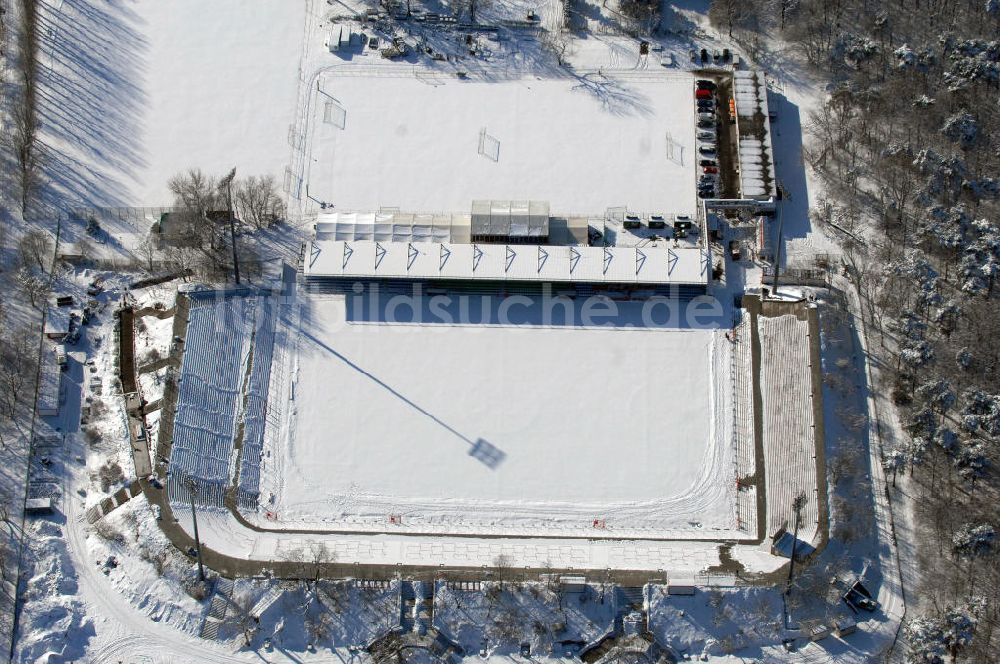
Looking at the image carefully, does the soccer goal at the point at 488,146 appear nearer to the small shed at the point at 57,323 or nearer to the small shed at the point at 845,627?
the small shed at the point at 57,323

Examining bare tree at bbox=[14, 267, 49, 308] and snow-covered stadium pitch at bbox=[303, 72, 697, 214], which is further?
snow-covered stadium pitch at bbox=[303, 72, 697, 214]

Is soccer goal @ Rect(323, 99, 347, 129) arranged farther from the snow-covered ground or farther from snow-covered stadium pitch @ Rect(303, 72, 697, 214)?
the snow-covered ground

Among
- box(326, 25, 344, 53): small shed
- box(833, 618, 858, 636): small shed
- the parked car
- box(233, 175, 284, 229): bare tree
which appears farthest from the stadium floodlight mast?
box(833, 618, 858, 636): small shed

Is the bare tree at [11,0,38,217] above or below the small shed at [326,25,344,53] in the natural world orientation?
below

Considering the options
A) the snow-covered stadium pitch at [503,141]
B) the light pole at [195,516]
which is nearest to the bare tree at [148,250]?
the snow-covered stadium pitch at [503,141]

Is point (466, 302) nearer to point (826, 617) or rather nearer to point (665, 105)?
point (665, 105)

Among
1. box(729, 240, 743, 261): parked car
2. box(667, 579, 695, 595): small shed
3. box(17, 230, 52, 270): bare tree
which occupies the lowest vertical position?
box(667, 579, 695, 595): small shed

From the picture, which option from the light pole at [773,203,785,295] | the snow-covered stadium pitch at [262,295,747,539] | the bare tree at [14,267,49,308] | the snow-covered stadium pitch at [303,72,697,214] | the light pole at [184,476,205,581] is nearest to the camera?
the light pole at [184,476,205,581]
